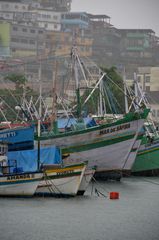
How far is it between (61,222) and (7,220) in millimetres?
3283

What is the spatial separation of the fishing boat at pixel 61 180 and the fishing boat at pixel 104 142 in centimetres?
1980

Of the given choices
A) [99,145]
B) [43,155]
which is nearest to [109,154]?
[99,145]

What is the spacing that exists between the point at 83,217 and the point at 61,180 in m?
7.56

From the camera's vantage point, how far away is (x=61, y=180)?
7044 centimetres

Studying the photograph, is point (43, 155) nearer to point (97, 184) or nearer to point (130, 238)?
point (97, 184)

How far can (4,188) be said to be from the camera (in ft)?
229

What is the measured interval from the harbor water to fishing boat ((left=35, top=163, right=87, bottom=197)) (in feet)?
2.34

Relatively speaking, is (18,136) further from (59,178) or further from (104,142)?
(59,178)

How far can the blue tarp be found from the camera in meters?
74.0

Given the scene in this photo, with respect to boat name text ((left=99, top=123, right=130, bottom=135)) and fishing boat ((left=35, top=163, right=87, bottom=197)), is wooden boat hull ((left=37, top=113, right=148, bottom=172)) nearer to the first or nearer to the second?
boat name text ((left=99, top=123, right=130, bottom=135))

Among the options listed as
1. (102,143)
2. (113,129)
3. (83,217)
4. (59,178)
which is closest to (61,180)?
(59,178)

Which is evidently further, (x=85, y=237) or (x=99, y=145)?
(x=99, y=145)

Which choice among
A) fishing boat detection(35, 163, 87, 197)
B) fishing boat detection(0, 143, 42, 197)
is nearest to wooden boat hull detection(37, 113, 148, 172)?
fishing boat detection(35, 163, 87, 197)

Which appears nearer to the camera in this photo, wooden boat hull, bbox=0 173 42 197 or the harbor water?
the harbor water
